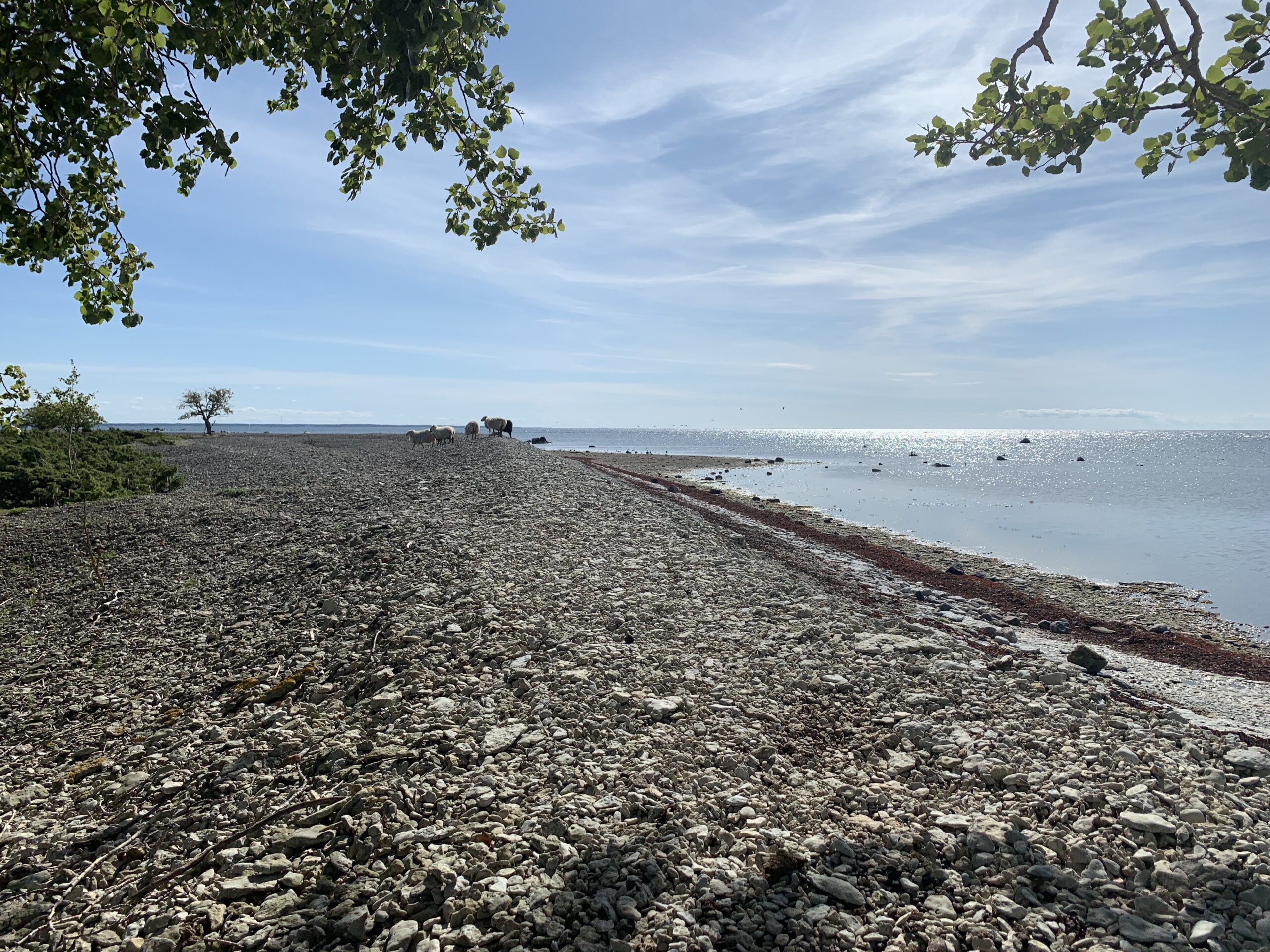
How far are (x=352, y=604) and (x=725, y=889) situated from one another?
798 centimetres

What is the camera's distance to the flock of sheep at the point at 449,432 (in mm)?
55062

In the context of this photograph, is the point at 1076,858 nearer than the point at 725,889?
No

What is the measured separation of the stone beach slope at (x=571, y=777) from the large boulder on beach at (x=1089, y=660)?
621 mm

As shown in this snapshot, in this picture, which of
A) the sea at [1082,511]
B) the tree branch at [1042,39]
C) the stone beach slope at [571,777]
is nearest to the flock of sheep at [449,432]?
the sea at [1082,511]

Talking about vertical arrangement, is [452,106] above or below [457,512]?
above

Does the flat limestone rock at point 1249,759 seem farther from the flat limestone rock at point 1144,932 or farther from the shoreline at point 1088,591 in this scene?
the shoreline at point 1088,591

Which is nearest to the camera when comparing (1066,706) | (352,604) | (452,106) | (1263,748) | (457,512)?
(452,106)

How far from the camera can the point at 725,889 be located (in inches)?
183

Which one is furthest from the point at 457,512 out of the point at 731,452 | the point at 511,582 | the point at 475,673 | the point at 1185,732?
the point at 731,452

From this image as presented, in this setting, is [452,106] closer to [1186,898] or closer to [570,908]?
[570,908]

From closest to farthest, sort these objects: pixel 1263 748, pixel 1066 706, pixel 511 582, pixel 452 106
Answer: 1. pixel 452 106
2. pixel 1263 748
3. pixel 1066 706
4. pixel 511 582

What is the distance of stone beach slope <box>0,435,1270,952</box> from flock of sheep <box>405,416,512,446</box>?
4271 centimetres

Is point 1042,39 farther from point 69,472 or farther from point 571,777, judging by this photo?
point 69,472

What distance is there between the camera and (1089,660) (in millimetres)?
11383
